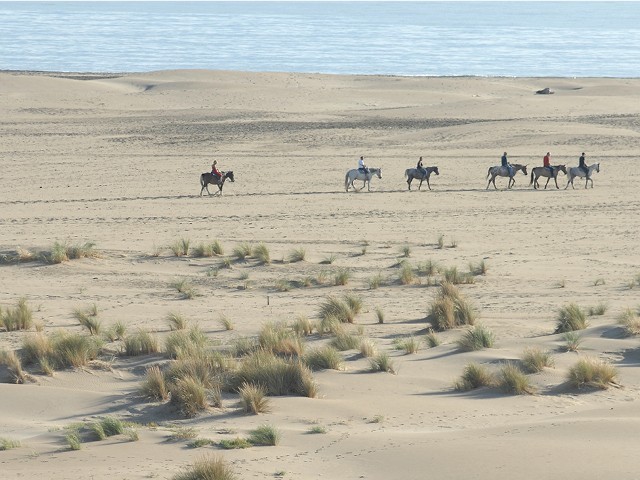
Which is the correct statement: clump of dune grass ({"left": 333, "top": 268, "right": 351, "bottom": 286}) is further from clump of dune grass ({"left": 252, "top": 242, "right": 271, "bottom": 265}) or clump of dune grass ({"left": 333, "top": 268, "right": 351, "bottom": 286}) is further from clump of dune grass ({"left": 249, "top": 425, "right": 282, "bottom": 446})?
clump of dune grass ({"left": 249, "top": 425, "right": 282, "bottom": 446})

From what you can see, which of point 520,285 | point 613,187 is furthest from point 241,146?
point 520,285

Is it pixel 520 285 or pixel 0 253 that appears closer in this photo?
pixel 520 285

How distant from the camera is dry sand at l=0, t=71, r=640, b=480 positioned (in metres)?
10.4

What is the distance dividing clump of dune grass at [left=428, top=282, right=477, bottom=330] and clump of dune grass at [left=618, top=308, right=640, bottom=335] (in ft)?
7.18

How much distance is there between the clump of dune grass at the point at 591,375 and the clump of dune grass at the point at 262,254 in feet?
36.6

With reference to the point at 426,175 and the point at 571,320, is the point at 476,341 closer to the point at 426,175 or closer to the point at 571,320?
the point at 571,320

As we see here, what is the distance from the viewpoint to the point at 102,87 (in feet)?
226

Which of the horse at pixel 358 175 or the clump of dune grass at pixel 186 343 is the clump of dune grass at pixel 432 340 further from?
the horse at pixel 358 175

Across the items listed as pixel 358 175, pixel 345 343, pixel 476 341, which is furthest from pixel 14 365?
pixel 358 175

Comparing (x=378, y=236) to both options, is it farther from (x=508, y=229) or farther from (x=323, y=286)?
(x=323, y=286)

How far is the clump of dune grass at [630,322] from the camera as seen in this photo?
1475cm

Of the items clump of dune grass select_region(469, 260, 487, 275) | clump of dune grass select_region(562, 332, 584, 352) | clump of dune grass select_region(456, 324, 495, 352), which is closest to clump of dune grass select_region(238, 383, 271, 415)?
clump of dune grass select_region(456, 324, 495, 352)

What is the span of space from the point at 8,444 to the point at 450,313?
7.65 meters

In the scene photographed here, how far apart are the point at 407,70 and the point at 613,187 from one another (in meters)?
64.1
